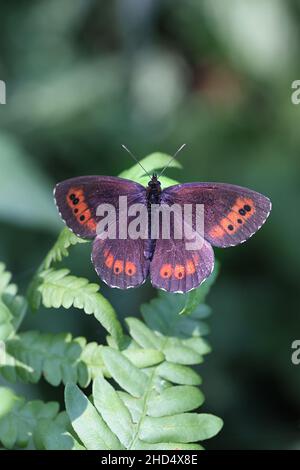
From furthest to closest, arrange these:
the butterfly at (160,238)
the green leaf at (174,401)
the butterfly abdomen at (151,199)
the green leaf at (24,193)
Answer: the green leaf at (24,193) → the butterfly abdomen at (151,199) → the butterfly at (160,238) → the green leaf at (174,401)

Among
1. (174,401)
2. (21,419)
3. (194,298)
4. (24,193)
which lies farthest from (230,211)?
(24,193)

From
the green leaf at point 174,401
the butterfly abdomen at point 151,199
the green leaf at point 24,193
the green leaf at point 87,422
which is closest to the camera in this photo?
the green leaf at point 87,422

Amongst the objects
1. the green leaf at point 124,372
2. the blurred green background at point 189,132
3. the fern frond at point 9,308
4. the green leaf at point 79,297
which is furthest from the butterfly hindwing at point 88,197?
the blurred green background at point 189,132

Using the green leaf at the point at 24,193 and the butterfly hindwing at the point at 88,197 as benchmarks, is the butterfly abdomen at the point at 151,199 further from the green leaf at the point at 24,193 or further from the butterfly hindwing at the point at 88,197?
the green leaf at the point at 24,193

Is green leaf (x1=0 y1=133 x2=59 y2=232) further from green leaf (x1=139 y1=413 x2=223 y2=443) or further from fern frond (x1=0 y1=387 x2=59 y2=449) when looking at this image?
green leaf (x1=139 y1=413 x2=223 y2=443)

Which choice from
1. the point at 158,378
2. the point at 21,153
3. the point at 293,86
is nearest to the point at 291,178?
the point at 293,86

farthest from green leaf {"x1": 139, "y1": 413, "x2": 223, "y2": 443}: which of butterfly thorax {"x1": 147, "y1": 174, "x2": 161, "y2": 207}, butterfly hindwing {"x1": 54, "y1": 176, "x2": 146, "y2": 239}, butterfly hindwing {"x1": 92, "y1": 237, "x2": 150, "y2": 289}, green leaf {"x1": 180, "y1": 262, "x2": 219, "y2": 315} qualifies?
butterfly thorax {"x1": 147, "y1": 174, "x2": 161, "y2": 207}
